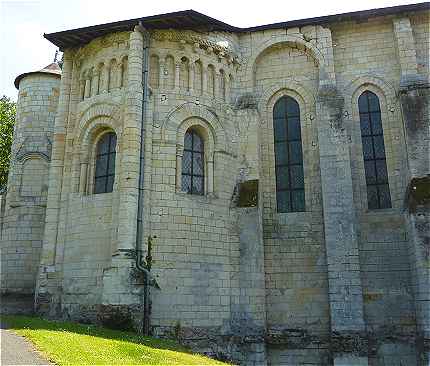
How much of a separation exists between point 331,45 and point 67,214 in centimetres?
1063

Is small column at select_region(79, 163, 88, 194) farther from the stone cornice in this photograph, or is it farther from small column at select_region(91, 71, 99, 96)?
the stone cornice

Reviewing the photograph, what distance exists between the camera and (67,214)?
45.4 ft

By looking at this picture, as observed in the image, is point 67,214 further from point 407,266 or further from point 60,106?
point 407,266

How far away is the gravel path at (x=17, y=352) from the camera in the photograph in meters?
6.94

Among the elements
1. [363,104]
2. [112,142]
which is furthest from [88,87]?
[363,104]

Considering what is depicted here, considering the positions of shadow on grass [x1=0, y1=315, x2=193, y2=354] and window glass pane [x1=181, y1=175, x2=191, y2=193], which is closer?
shadow on grass [x1=0, y1=315, x2=193, y2=354]

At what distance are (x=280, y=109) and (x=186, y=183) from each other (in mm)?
4519

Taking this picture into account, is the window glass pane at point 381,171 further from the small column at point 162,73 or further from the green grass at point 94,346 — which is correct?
the green grass at point 94,346

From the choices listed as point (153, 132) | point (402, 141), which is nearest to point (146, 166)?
point (153, 132)

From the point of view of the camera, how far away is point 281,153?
14953mm

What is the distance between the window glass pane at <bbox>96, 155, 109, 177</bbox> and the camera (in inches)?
555

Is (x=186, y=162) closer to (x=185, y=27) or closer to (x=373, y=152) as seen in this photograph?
(x=185, y=27)

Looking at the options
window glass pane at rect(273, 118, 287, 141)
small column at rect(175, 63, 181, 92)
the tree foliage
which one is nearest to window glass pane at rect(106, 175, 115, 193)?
small column at rect(175, 63, 181, 92)

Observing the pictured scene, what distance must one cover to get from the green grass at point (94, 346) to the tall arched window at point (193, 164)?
15.5ft
